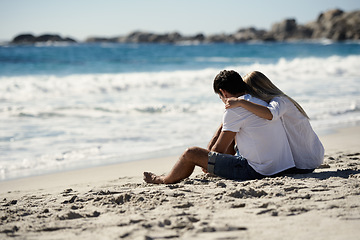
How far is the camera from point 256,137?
387cm

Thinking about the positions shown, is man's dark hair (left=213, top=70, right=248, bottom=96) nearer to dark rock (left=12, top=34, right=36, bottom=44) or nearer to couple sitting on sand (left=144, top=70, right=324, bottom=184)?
couple sitting on sand (left=144, top=70, right=324, bottom=184)

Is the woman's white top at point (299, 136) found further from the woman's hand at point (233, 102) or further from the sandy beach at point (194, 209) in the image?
the woman's hand at point (233, 102)

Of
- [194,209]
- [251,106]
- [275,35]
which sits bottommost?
[194,209]

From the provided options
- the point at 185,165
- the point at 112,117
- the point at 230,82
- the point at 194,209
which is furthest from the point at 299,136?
the point at 112,117

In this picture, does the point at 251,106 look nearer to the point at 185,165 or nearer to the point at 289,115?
the point at 289,115

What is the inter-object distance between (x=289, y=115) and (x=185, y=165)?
1071 millimetres

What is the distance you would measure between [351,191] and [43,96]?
1101 cm

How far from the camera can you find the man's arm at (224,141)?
386 centimetres

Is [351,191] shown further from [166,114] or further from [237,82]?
[166,114]

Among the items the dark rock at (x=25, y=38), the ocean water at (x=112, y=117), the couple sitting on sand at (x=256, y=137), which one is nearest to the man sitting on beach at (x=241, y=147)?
the couple sitting on sand at (x=256, y=137)

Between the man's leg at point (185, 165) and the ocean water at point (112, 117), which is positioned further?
the ocean water at point (112, 117)

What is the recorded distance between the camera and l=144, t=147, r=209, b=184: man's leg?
4.04 metres

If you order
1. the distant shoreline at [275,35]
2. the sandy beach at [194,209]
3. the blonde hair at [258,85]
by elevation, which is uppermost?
the distant shoreline at [275,35]

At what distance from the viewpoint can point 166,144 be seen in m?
6.70
